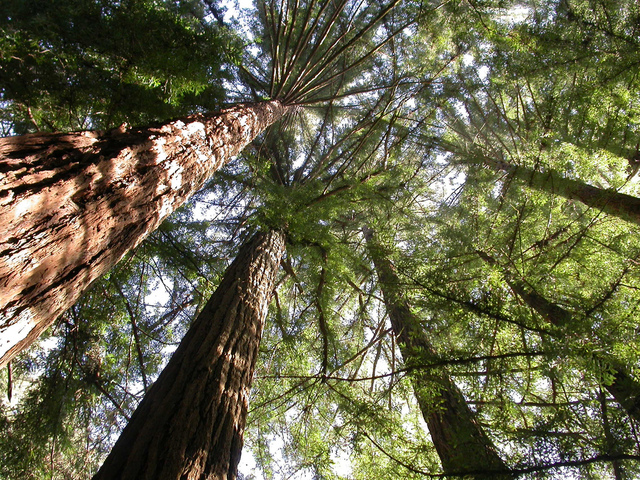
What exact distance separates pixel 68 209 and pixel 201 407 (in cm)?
122

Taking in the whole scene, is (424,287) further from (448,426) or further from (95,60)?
(95,60)

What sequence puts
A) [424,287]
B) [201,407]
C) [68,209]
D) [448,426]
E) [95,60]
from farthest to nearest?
1. [448,426]
2. [95,60]
3. [424,287]
4. [201,407]
5. [68,209]

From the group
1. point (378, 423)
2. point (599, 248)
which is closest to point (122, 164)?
point (378, 423)

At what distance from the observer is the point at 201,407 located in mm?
1750

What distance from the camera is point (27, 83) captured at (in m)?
2.79

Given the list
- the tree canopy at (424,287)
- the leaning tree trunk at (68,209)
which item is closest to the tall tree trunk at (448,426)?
the tree canopy at (424,287)

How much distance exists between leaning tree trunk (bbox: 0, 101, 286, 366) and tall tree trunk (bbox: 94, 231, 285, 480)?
31.6 inches

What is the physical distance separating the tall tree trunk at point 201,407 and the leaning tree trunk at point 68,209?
80 cm

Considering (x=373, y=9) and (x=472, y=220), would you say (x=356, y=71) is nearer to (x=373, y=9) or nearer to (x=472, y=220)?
(x=373, y=9)

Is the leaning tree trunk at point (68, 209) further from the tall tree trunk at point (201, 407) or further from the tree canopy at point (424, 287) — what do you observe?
the tree canopy at point (424, 287)

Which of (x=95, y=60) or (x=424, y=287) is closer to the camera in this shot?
(x=424, y=287)

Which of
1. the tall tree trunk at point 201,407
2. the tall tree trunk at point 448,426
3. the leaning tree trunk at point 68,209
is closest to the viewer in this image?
the leaning tree trunk at point 68,209

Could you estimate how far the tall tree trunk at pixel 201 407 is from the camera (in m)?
1.43

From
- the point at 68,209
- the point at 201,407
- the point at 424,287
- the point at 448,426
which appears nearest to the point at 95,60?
the point at 68,209
